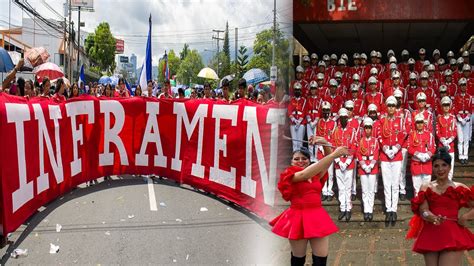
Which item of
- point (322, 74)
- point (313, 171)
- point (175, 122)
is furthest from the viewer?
point (322, 74)

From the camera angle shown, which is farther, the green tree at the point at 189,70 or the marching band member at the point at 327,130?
the green tree at the point at 189,70

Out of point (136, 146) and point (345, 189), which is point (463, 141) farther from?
point (136, 146)

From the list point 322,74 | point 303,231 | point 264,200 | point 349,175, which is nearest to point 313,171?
point 303,231

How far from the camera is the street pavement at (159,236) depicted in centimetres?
428

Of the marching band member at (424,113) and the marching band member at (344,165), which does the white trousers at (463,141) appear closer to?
the marching band member at (424,113)

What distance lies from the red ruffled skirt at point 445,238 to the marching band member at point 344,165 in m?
3.17

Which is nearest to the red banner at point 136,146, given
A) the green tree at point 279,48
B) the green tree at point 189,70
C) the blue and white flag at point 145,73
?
the green tree at point 279,48

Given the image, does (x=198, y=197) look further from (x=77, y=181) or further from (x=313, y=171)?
(x=313, y=171)

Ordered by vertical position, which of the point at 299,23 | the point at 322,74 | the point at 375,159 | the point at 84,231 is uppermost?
the point at 299,23

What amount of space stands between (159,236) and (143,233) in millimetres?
175

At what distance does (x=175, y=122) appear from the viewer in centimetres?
661

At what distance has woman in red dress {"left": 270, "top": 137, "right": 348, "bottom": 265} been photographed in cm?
382

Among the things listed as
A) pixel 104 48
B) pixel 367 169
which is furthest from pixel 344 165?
pixel 104 48

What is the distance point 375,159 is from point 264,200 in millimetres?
2744
